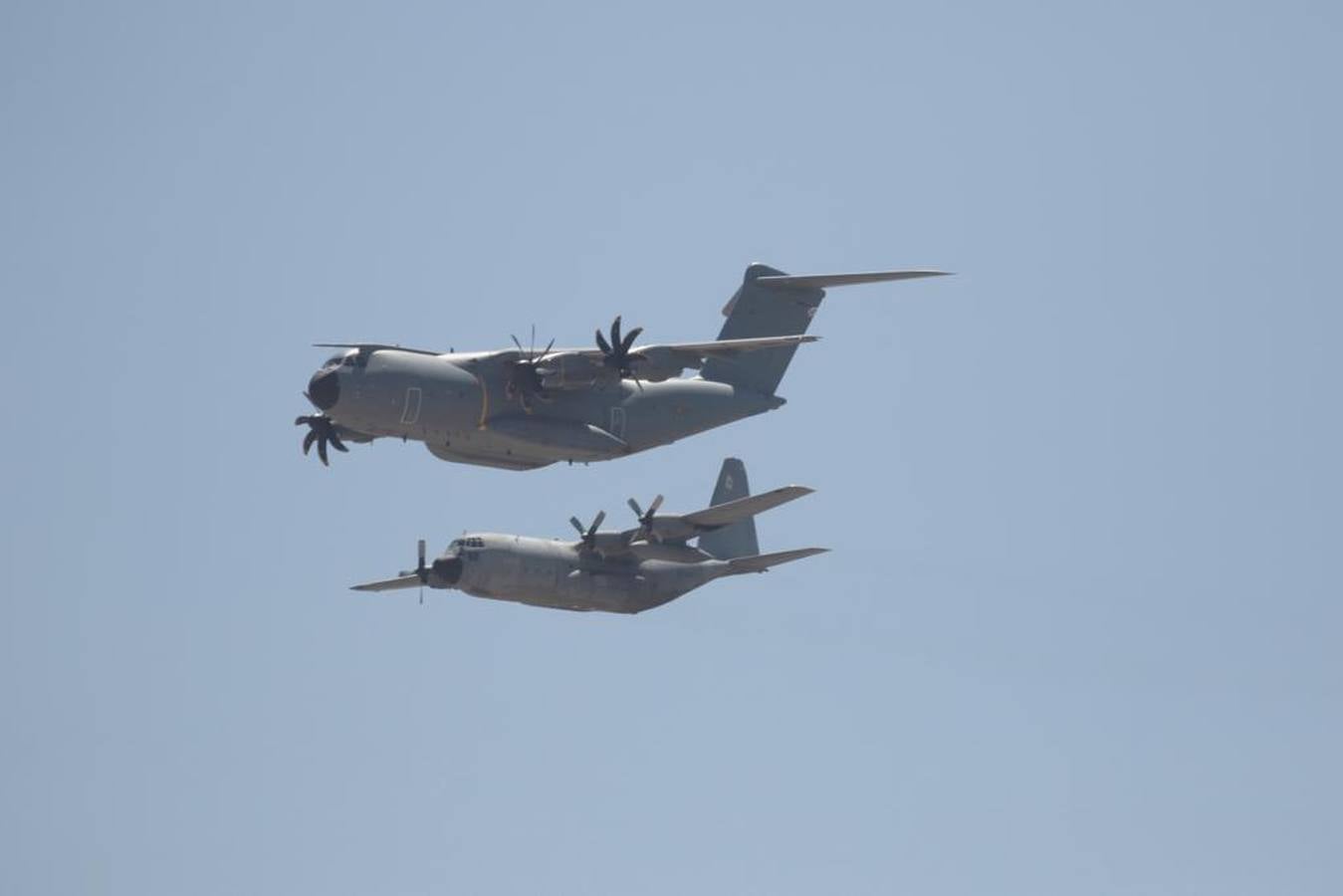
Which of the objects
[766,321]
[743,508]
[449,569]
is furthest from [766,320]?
[449,569]

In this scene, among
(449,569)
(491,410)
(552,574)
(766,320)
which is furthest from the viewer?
(449,569)

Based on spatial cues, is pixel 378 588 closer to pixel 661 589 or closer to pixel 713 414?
pixel 661 589

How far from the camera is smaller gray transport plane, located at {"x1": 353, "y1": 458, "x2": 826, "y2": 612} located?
2534 inches

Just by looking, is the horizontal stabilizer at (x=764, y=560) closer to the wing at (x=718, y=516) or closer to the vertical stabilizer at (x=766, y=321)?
the wing at (x=718, y=516)

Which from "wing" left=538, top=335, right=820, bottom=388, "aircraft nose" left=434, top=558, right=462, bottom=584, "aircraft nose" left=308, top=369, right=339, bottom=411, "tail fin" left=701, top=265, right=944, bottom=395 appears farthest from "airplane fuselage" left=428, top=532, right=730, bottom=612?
"aircraft nose" left=308, top=369, right=339, bottom=411

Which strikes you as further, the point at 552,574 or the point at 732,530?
the point at 732,530

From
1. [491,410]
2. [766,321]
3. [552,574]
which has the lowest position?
[552,574]

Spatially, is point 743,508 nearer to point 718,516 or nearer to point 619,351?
point 718,516

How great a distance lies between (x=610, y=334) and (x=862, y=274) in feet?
20.8

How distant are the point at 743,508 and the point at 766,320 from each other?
5.11 metres

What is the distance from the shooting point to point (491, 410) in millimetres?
55969

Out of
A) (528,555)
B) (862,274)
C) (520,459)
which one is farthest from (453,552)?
(862,274)

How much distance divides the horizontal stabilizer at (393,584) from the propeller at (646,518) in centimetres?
643

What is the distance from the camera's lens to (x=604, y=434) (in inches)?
2259
